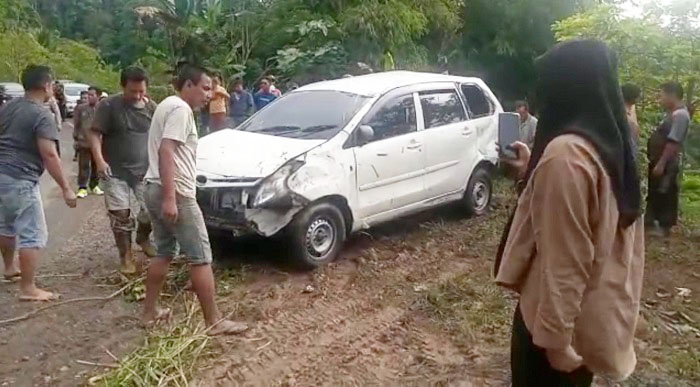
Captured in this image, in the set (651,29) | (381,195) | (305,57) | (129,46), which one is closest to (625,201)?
(381,195)

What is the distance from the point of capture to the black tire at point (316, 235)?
6396 millimetres

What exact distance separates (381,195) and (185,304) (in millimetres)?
2360

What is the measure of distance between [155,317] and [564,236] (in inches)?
146

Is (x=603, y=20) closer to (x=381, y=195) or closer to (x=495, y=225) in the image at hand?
(x=495, y=225)

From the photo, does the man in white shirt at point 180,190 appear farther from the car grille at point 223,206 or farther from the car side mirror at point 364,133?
the car side mirror at point 364,133

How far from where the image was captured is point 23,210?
5660mm

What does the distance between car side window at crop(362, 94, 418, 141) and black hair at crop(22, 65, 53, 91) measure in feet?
9.34

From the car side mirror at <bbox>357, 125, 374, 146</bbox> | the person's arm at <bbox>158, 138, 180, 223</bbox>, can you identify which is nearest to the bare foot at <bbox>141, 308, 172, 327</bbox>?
the person's arm at <bbox>158, 138, 180, 223</bbox>

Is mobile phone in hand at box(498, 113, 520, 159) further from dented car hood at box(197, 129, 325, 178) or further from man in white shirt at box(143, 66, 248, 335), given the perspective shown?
dented car hood at box(197, 129, 325, 178)

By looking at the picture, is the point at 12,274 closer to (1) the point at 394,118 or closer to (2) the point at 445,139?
(1) the point at 394,118

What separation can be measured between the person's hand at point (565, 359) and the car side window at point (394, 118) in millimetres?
4840

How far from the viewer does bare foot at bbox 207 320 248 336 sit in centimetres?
495

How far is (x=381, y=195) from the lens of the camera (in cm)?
720

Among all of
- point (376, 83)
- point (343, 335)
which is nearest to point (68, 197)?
point (343, 335)
